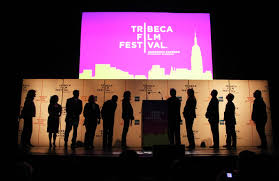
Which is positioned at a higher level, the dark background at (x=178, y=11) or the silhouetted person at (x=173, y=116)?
the dark background at (x=178, y=11)

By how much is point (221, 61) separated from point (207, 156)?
4.47 meters

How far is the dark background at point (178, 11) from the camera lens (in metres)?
7.00

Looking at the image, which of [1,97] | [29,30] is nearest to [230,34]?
[29,30]

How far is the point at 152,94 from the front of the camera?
22.4 feet

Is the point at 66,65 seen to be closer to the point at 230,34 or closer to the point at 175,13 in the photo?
the point at 175,13

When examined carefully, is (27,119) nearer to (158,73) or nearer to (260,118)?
(158,73)

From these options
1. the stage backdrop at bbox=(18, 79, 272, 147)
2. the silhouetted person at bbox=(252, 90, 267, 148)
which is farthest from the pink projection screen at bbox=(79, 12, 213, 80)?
the silhouetted person at bbox=(252, 90, 267, 148)

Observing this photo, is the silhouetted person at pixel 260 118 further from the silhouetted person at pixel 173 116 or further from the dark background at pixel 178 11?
the silhouetted person at pixel 173 116

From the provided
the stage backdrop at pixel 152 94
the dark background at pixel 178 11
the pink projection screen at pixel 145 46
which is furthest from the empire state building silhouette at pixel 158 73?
the dark background at pixel 178 11

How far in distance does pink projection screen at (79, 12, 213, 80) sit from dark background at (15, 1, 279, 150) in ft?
1.37

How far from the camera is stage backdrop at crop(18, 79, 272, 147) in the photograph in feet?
21.9

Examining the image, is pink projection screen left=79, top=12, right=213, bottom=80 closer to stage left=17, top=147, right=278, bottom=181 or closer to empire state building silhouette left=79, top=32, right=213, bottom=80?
empire state building silhouette left=79, top=32, right=213, bottom=80

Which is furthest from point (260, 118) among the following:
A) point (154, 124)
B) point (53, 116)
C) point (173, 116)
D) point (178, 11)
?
point (53, 116)

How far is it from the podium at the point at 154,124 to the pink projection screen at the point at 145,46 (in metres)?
1.71
